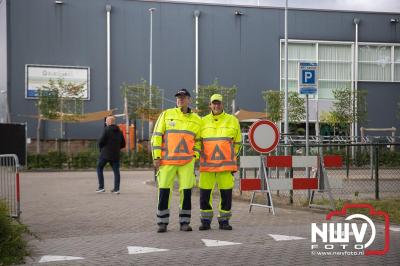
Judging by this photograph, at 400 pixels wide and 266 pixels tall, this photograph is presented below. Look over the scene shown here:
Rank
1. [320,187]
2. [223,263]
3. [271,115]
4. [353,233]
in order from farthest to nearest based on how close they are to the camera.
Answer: [271,115] → [320,187] → [353,233] → [223,263]

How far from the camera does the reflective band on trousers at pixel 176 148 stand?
8.95 m

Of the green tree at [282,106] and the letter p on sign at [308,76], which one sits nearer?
the letter p on sign at [308,76]

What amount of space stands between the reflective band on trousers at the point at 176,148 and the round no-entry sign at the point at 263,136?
7.81ft

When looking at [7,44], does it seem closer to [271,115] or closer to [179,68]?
[179,68]

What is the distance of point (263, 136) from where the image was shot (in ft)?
37.0

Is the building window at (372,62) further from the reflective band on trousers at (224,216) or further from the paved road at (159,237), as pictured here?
the reflective band on trousers at (224,216)

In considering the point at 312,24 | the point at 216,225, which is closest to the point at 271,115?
the point at 312,24

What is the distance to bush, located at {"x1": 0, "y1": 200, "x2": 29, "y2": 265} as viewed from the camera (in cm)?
702

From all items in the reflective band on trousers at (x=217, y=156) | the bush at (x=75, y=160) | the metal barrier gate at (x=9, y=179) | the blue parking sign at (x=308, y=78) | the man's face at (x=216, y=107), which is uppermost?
the blue parking sign at (x=308, y=78)

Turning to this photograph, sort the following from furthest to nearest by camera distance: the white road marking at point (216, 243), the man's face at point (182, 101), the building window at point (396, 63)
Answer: the building window at point (396, 63) < the man's face at point (182, 101) < the white road marking at point (216, 243)

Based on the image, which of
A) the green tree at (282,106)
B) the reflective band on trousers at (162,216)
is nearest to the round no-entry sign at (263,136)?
the reflective band on trousers at (162,216)

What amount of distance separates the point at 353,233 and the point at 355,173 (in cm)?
755

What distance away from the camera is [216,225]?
32.3 ft

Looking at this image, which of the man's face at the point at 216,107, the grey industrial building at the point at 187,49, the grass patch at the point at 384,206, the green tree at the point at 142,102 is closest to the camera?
the man's face at the point at 216,107
